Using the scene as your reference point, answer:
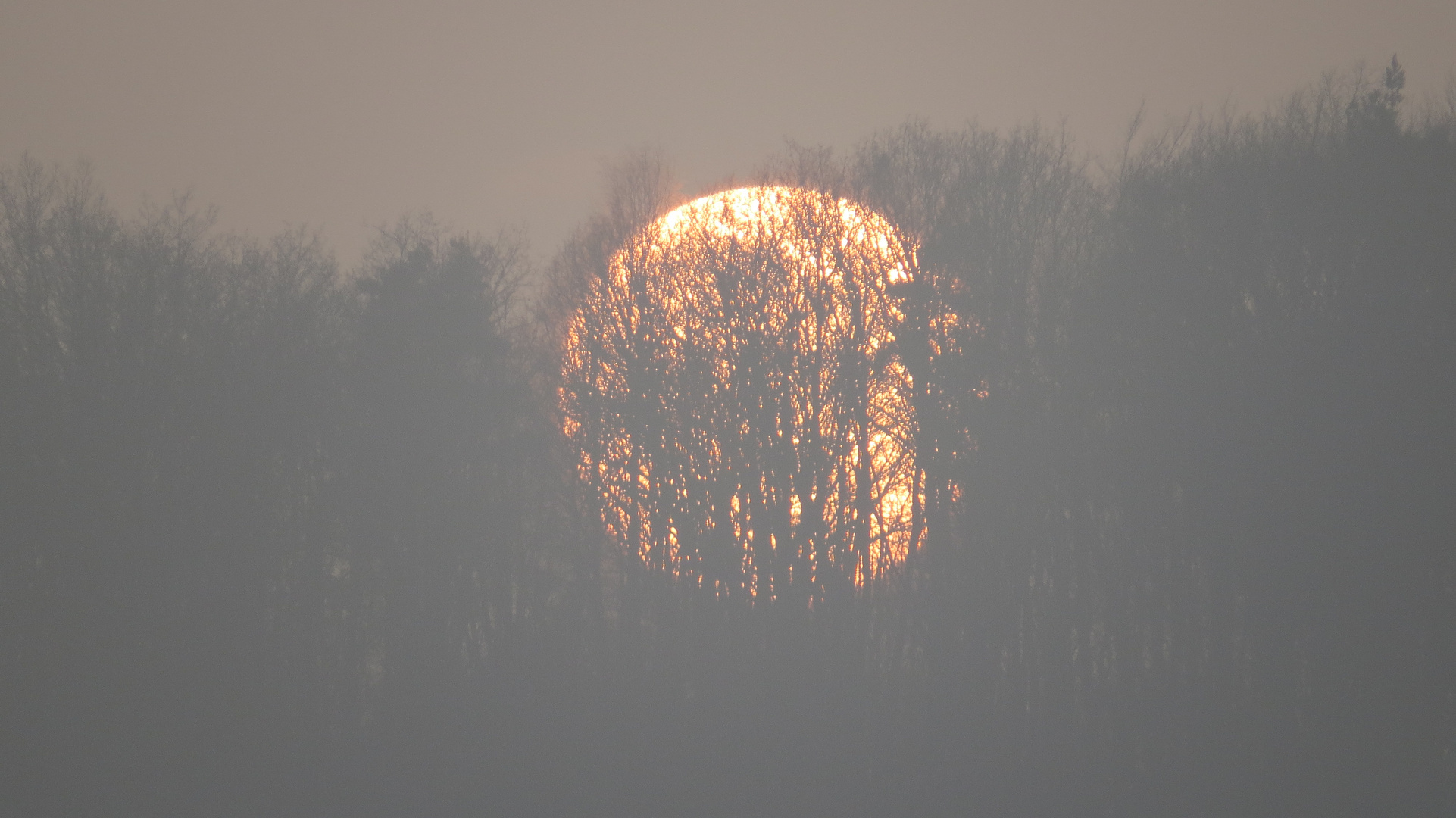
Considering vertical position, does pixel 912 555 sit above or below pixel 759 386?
below

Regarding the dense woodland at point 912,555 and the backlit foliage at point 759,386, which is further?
the backlit foliage at point 759,386

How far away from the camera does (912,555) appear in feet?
71.7

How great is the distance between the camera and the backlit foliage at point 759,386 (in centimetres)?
2200

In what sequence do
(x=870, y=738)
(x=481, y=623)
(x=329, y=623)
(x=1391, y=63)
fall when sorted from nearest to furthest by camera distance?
(x=1391, y=63), (x=870, y=738), (x=329, y=623), (x=481, y=623)

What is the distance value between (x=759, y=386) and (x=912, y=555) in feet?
17.2

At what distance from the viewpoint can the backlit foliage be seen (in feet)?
72.2

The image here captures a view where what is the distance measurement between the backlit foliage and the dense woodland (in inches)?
34.3

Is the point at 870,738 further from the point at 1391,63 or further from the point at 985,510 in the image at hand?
the point at 1391,63

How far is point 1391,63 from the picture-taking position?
58.1 feet

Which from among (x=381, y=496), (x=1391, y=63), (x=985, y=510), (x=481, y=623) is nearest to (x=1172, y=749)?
(x=985, y=510)

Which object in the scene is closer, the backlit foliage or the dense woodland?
the dense woodland

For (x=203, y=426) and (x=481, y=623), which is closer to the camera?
(x=203, y=426)

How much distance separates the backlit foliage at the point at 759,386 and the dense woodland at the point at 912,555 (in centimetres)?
87

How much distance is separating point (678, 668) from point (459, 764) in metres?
5.27
